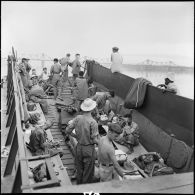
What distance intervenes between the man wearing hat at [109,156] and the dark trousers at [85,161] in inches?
15.5

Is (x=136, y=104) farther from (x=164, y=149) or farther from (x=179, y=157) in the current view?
(x=179, y=157)

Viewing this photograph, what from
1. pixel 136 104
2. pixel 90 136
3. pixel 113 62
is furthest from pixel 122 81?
pixel 90 136

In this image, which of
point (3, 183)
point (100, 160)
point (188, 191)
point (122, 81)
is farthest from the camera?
point (122, 81)

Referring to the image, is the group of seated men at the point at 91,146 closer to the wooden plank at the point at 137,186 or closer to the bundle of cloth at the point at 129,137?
the wooden plank at the point at 137,186

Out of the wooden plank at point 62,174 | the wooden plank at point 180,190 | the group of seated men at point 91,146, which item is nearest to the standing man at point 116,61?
the group of seated men at point 91,146

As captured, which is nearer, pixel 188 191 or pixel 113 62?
pixel 188 191

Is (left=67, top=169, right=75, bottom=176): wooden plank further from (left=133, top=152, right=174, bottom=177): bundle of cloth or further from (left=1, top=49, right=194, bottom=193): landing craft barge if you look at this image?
(left=133, top=152, right=174, bottom=177): bundle of cloth

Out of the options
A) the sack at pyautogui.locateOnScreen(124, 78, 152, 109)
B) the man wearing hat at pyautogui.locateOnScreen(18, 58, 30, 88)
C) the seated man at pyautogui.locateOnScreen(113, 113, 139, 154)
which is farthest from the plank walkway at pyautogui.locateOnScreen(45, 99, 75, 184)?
the sack at pyautogui.locateOnScreen(124, 78, 152, 109)

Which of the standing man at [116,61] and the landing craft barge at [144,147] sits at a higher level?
the standing man at [116,61]

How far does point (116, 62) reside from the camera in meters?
8.91

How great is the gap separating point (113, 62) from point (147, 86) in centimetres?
250

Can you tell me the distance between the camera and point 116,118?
704cm

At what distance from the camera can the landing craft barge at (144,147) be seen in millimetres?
2391

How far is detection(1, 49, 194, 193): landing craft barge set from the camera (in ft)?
7.84
